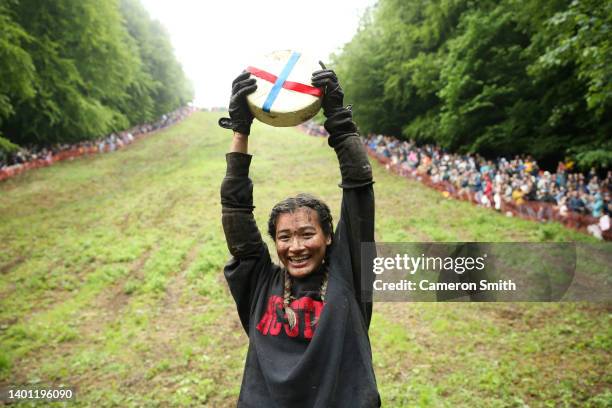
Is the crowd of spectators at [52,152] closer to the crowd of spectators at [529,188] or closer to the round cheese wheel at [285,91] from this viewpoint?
the crowd of spectators at [529,188]

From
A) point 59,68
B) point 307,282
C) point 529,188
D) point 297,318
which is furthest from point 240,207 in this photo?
point 59,68

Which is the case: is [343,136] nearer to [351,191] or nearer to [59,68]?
[351,191]

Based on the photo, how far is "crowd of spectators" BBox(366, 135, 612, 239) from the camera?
10234 millimetres

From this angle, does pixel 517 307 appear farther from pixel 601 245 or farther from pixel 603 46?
pixel 603 46

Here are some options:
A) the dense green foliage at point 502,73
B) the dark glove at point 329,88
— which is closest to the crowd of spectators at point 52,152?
the dense green foliage at point 502,73

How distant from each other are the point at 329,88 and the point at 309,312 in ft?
3.66

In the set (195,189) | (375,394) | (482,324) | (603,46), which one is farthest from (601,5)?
(195,189)

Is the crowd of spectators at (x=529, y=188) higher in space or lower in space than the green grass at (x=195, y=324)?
higher

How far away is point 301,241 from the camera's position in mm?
2133

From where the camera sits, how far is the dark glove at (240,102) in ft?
7.22

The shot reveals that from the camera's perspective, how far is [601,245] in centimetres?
927

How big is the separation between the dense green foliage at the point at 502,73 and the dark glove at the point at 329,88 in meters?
6.92

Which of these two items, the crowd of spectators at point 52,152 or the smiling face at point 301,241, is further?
the crowd of spectators at point 52,152

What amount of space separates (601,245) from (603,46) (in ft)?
14.7
